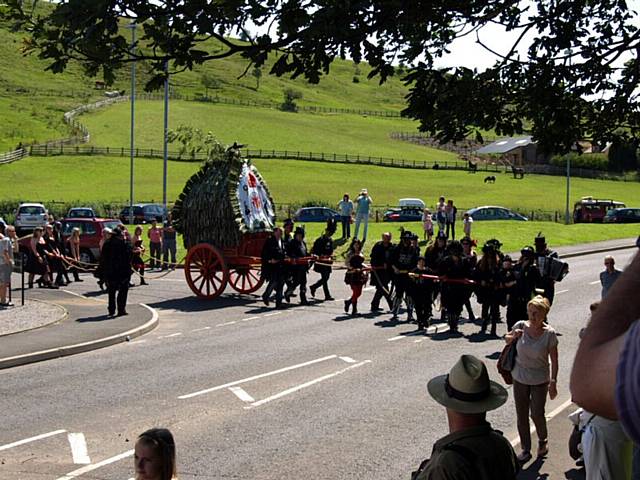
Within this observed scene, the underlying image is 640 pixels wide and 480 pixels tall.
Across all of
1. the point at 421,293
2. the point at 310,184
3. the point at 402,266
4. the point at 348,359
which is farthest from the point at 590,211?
the point at 348,359

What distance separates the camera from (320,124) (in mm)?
140250

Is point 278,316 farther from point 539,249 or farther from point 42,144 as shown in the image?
point 42,144

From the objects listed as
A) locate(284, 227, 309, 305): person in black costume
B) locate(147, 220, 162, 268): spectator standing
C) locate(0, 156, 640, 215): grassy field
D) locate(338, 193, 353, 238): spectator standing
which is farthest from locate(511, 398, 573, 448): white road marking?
locate(0, 156, 640, 215): grassy field

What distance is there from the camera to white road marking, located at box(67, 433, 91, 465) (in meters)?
9.98

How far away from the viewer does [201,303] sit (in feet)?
80.4

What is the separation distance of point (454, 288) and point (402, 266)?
1.62 m

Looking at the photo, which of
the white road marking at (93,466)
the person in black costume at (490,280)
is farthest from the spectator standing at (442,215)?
the white road marking at (93,466)

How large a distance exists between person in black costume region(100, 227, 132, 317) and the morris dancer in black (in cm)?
602

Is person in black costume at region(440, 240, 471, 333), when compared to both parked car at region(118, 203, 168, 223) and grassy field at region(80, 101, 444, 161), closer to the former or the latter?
parked car at region(118, 203, 168, 223)

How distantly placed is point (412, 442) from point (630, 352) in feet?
31.7

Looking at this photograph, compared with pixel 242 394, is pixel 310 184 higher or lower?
higher

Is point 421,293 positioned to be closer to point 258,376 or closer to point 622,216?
point 258,376

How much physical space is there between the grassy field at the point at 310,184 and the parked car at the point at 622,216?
816cm

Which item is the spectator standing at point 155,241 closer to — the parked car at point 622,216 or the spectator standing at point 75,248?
the spectator standing at point 75,248
